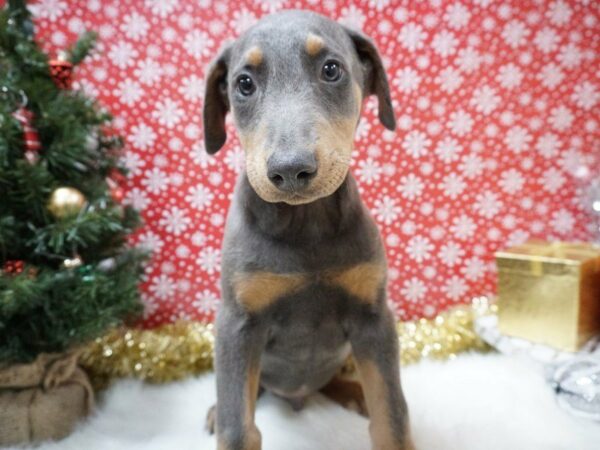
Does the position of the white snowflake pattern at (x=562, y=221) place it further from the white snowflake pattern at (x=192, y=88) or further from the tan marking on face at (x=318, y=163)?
the white snowflake pattern at (x=192, y=88)

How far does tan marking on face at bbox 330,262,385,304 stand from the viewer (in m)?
1.28

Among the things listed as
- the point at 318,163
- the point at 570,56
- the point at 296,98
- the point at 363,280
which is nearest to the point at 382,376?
the point at 363,280

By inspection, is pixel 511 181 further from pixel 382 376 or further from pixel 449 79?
pixel 382 376

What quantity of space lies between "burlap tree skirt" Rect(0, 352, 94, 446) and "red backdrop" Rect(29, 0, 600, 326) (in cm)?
62

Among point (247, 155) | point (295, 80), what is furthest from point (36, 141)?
point (295, 80)

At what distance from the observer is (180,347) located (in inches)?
82.2

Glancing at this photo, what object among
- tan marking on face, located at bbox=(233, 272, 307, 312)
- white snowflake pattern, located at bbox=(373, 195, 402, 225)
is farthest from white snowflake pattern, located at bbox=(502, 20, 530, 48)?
tan marking on face, located at bbox=(233, 272, 307, 312)

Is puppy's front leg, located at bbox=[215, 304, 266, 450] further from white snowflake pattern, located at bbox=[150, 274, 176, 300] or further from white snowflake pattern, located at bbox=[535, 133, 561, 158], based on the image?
white snowflake pattern, located at bbox=[535, 133, 561, 158]

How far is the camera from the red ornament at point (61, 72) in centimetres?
169

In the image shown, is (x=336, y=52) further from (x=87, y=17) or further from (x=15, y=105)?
(x=87, y=17)

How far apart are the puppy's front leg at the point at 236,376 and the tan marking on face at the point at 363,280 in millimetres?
246

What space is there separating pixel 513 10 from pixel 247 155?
1.59m

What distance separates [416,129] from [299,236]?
1.16m

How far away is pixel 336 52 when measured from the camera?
1177 millimetres
